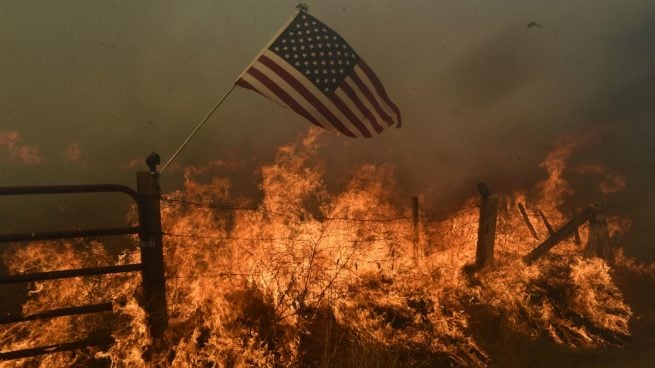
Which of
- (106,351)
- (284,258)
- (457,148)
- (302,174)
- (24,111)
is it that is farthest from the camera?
(24,111)

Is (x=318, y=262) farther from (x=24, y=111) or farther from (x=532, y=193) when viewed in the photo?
(x=24, y=111)

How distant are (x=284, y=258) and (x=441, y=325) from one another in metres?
2.48

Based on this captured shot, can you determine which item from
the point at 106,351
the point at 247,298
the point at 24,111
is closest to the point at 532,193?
the point at 247,298

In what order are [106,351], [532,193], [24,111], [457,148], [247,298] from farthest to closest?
[24,111] → [457,148] → [532,193] → [247,298] → [106,351]

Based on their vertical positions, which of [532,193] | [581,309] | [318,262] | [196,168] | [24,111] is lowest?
[581,309]

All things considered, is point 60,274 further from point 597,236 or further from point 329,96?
point 597,236

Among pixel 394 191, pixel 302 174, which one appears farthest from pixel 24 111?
pixel 394 191

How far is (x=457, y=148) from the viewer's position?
14836mm

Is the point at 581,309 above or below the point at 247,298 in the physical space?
below

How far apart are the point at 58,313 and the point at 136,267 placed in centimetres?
83

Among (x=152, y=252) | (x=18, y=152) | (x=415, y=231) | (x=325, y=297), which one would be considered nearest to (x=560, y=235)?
(x=415, y=231)

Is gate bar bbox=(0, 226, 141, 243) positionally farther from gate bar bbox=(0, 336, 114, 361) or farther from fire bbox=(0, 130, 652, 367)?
gate bar bbox=(0, 336, 114, 361)

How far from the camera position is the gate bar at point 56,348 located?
4.09 metres

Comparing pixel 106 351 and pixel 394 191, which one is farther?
pixel 394 191
